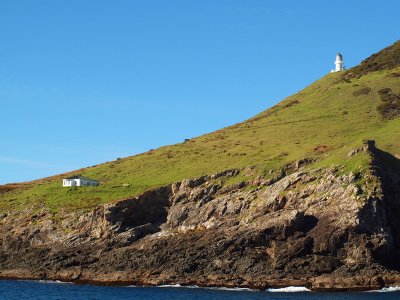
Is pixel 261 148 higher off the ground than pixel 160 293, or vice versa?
pixel 261 148

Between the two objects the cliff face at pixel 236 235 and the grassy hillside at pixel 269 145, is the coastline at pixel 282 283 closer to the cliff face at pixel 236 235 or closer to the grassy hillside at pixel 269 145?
the cliff face at pixel 236 235

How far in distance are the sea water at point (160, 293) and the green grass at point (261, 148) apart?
850 inches

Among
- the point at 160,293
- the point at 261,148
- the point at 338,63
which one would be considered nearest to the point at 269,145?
the point at 261,148

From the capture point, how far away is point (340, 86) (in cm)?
15800

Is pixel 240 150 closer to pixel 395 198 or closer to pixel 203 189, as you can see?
pixel 203 189

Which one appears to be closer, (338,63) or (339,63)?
(339,63)

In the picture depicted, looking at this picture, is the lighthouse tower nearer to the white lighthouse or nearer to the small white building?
the white lighthouse

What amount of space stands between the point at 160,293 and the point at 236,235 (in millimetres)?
13240

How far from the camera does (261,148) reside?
399ft

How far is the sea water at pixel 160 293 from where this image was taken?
236 ft

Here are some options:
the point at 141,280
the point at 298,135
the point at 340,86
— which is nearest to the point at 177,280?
the point at 141,280

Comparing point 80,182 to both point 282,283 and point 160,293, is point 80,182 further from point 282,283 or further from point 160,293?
point 282,283

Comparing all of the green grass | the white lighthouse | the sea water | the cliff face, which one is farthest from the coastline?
the white lighthouse

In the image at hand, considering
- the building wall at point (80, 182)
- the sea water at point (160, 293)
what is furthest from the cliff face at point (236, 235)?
the building wall at point (80, 182)
